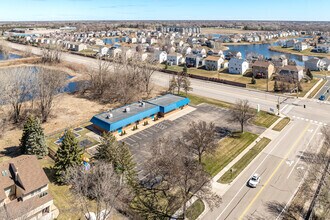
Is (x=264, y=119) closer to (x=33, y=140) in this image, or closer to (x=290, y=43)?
(x=33, y=140)

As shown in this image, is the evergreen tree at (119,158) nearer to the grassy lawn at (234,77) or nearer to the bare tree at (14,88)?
the bare tree at (14,88)

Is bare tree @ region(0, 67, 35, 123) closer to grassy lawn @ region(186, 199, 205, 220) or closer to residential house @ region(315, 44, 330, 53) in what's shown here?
grassy lawn @ region(186, 199, 205, 220)

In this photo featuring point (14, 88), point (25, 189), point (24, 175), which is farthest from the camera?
point (14, 88)

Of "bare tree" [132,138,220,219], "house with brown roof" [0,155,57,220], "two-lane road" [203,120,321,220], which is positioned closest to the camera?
"bare tree" [132,138,220,219]

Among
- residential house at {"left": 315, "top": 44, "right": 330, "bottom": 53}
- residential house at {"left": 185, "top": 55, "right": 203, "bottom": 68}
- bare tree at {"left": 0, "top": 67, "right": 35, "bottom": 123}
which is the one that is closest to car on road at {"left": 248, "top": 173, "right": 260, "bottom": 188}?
bare tree at {"left": 0, "top": 67, "right": 35, "bottom": 123}

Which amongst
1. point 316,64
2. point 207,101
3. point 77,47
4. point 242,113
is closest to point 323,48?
point 316,64

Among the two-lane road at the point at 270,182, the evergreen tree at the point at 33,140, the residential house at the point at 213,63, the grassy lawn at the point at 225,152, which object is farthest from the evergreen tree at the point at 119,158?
the residential house at the point at 213,63
